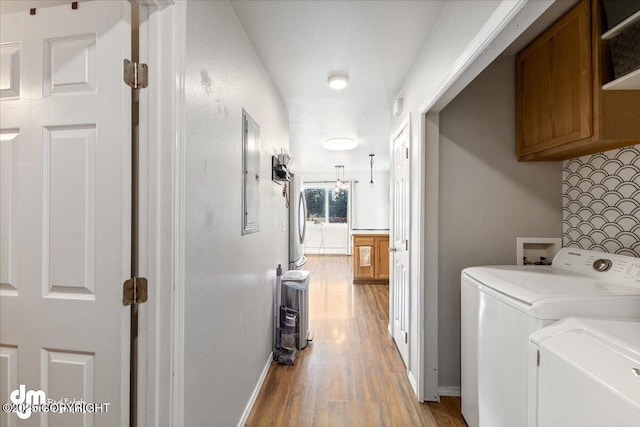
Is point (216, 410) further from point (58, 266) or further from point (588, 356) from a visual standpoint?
point (588, 356)

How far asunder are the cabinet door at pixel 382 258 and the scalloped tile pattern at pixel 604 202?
10.5 ft

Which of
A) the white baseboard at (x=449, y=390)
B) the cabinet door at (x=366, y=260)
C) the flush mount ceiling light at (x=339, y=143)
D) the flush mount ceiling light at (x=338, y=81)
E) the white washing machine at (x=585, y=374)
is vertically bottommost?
the white baseboard at (x=449, y=390)

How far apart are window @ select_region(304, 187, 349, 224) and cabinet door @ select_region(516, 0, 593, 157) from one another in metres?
6.19

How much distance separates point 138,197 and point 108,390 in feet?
2.14

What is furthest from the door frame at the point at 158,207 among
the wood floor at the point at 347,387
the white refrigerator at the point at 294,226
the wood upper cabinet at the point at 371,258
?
the wood upper cabinet at the point at 371,258

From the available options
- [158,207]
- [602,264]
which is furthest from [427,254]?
[158,207]

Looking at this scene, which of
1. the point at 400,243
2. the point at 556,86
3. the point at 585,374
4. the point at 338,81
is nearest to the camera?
the point at 585,374

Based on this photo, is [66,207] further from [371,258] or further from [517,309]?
[371,258]

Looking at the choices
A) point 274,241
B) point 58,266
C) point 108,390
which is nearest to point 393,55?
point 274,241

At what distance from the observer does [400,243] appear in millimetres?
2520

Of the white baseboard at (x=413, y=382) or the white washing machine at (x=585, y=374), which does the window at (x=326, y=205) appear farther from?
the white washing machine at (x=585, y=374)

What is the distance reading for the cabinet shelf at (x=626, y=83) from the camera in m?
1.14

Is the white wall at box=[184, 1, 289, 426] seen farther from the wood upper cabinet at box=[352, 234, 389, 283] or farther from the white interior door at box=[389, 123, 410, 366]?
the wood upper cabinet at box=[352, 234, 389, 283]

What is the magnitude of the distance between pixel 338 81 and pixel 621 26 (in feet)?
5.21
